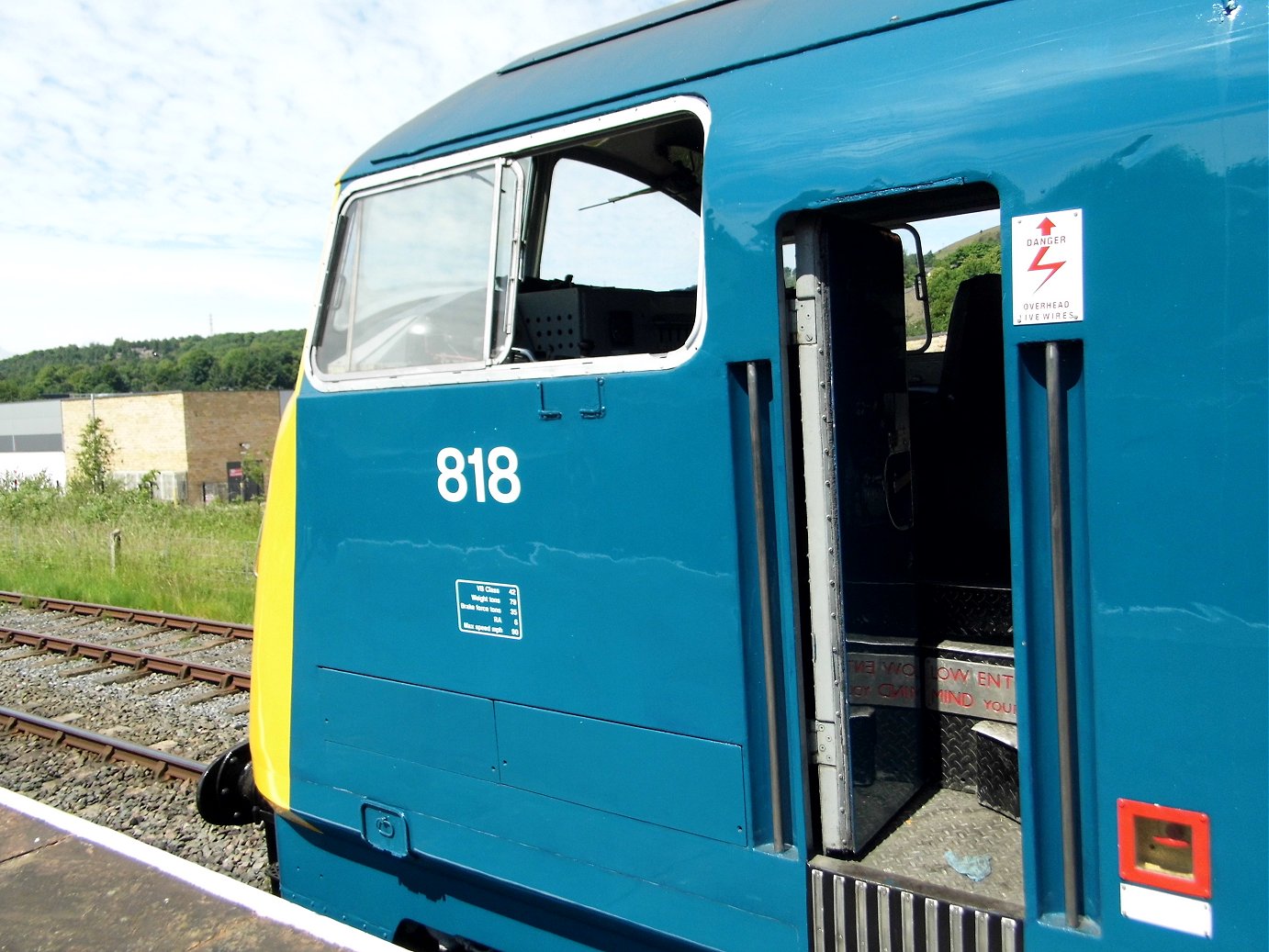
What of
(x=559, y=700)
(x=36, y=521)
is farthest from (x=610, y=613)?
(x=36, y=521)

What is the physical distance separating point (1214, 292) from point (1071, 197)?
33cm

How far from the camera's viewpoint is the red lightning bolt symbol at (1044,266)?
6.72 ft

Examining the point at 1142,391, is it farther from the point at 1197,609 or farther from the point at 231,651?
the point at 231,651

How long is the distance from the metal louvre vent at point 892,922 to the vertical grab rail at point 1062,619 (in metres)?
0.21

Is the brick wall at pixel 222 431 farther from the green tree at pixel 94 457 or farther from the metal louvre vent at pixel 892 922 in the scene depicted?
the metal louvre vent at pixel 892 922

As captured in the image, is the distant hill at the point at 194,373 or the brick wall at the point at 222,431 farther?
the distant hill at the point at 194,373

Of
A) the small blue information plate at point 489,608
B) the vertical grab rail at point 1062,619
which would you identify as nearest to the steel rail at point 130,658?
the small blue information plate at point 489,608

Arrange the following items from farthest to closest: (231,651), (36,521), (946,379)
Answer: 1. (36,521)
2. (231,651)
3. (946,379)

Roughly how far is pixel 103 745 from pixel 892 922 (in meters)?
6.39

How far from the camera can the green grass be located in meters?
12.8

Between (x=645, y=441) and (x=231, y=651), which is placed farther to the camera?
(x=231, y=651)

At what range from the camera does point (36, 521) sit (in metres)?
21.8

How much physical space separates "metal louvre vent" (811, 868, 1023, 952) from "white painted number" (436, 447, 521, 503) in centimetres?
130

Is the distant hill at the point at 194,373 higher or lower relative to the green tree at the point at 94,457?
higher
